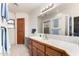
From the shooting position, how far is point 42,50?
7.41 ft

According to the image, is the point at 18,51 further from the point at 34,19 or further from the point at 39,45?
the point at 34,19

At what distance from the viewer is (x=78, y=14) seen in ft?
6.72

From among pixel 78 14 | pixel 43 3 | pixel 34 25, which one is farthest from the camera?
pixel 34 25

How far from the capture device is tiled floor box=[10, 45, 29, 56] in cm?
221

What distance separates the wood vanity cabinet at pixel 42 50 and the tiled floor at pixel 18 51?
0.33ft

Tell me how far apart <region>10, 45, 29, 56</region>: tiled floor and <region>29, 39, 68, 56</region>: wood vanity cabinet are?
0.10 m

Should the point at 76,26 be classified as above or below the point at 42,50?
above

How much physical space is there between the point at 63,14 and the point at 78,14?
26cm

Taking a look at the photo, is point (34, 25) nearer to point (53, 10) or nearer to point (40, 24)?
point (40, 24)

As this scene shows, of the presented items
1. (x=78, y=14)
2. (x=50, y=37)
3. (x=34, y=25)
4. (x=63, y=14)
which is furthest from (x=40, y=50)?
(x=78, y=14)

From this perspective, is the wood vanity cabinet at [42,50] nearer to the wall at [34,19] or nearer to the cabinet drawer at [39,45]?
the cabinet drawer at [39,45]

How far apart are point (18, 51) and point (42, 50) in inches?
15.9

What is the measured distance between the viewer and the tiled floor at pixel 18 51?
7.25 feet

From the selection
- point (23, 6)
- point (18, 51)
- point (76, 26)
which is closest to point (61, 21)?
point (76, 26)
